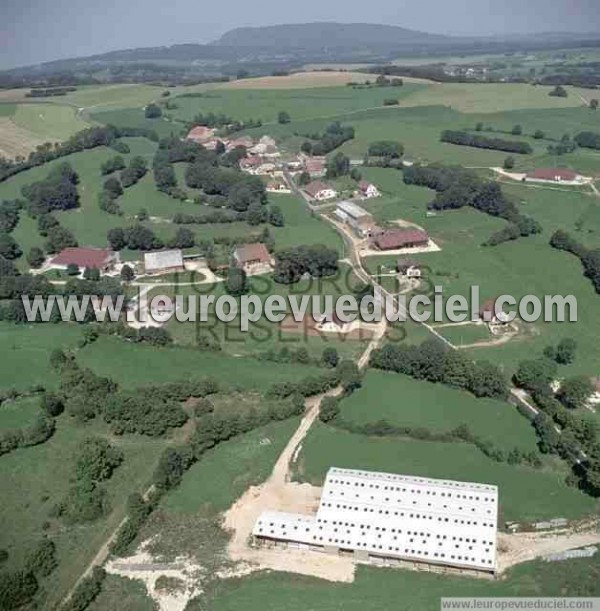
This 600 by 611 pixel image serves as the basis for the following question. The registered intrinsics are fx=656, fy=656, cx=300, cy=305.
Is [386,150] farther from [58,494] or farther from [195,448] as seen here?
[58,494]

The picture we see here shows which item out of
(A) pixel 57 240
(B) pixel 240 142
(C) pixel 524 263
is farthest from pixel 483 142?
(A) pixel 57 240

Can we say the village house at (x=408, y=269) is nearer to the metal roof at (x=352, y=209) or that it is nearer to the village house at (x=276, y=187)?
the metal roof at (x=352, y=209)

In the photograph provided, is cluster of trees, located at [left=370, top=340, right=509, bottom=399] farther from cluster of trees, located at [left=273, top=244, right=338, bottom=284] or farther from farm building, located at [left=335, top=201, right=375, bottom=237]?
farm building, located at [left=335, top=201, right=375, bottom=237]

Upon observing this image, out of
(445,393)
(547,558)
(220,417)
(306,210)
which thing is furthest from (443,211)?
(547,558)

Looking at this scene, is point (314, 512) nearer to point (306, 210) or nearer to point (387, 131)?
point (306, 210)

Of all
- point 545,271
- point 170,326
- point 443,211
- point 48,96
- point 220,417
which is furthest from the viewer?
point 48,96

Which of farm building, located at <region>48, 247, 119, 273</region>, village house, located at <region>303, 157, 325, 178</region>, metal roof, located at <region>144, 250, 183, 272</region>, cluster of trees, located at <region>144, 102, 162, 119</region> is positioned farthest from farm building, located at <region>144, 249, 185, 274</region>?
cluster of trees, located at <region>144, 102, 162, 119</region>

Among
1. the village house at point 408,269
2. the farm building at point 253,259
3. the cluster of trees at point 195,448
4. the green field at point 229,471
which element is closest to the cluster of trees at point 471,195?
the village house at point 408,269
